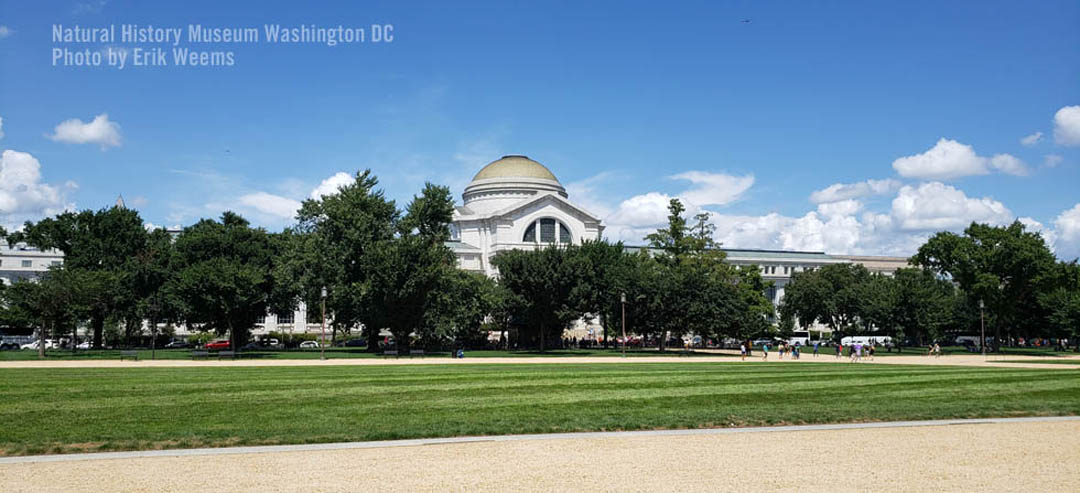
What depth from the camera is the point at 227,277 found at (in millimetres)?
55031

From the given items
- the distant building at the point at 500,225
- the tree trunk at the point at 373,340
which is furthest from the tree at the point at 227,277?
the distant building at the point at 500,225

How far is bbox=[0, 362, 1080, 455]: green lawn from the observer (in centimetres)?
1502

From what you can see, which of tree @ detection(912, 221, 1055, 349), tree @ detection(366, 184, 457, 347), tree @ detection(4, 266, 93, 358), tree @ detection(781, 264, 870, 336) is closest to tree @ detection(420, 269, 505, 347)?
tree @ detection(366, 184, 457, 347)

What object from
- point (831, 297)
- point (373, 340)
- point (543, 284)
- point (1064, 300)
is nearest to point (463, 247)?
point (831, 297)

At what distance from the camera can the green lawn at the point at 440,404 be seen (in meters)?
15.0

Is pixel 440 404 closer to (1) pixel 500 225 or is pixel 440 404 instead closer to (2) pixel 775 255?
(1) pixel 500 225

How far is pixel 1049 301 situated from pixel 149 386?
292 ft

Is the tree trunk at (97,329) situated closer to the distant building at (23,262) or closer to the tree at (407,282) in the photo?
the tree at (407,282)

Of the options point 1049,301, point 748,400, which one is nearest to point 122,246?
point 748,400

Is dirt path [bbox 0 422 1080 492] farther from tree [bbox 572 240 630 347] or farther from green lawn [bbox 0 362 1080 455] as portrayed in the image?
tree [bbox 572 240 630 347]

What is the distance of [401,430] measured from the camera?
15195 mm

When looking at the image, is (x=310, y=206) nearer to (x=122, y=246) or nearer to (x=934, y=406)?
(x=122, y=246)

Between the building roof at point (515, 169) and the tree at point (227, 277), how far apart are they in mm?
53203

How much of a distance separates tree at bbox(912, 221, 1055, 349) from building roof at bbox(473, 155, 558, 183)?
6125 cm
